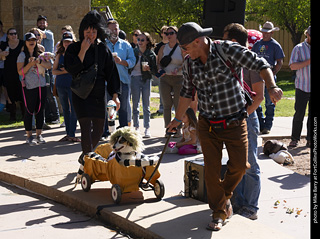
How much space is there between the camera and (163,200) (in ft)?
22.4

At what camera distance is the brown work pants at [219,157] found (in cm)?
571

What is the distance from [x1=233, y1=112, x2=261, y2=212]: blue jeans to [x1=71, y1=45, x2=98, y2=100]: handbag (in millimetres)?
2269

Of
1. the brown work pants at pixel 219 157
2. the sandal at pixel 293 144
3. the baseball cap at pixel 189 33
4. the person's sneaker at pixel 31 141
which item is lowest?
the sandal at pixel 293 144

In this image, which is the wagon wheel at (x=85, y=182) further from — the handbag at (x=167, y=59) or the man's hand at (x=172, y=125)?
the handbag at (x=167, y=59)

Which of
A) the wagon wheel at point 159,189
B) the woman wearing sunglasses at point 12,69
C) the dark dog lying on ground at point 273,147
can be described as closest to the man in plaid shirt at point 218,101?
the wagon wheel at point 159,189

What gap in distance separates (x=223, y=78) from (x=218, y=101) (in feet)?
0.71

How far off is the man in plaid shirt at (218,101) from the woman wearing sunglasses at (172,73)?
5527 mm

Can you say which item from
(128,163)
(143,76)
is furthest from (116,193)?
(143,76)

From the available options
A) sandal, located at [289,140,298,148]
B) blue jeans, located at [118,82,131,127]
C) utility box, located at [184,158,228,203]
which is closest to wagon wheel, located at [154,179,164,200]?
utility box, located at [184,158,228,203]

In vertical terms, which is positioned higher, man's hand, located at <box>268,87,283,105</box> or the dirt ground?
man's hand, located at <box>268,87,283,105</box>

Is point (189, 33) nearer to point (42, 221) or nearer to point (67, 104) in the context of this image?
point (42, 221)

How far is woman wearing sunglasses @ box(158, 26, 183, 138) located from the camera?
1141 cm

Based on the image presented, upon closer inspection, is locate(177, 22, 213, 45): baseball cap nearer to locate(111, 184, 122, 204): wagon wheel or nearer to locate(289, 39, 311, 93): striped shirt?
locate(111, 184, 122, 204): wagon wheel
